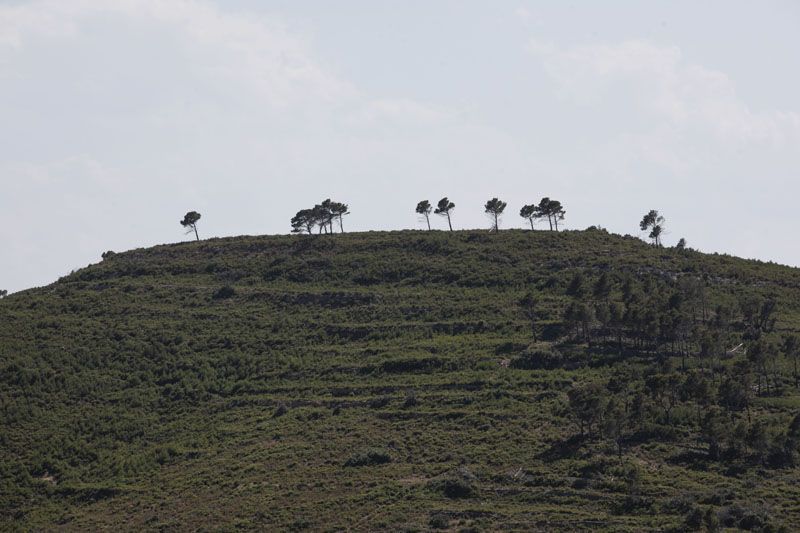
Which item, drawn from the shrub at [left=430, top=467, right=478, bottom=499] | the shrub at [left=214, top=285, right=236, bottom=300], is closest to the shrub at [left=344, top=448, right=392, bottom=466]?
the shrub at [left=430, top=467, right=478, bottom=499]

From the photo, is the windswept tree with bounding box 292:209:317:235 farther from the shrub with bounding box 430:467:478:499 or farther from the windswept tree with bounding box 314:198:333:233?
the shrub with bounding box 430:467:478:499

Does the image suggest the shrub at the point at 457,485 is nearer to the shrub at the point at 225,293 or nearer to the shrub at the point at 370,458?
the shrub at the point at 370,458

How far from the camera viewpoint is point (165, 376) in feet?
327

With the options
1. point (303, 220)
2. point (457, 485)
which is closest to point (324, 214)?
point (303, 220)

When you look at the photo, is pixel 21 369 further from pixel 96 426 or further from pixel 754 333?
pixel 754 333

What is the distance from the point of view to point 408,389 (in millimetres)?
89000

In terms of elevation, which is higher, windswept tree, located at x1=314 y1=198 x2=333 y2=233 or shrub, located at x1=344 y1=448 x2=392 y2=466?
windswept tree, located at x1=314 y1=198 x2=333 y2=233

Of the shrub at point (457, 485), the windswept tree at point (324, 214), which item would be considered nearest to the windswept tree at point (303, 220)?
the windswept tree at point (324, 214)

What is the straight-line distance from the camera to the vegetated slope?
68.6 metres

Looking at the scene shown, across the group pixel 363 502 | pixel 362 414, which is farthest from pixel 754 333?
pixel 363 502

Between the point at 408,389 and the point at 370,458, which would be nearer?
the point at 370,458

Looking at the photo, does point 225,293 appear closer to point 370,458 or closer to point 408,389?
point 408,389

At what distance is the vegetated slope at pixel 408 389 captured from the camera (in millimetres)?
68562

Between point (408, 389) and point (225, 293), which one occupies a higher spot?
point (225, 293)
